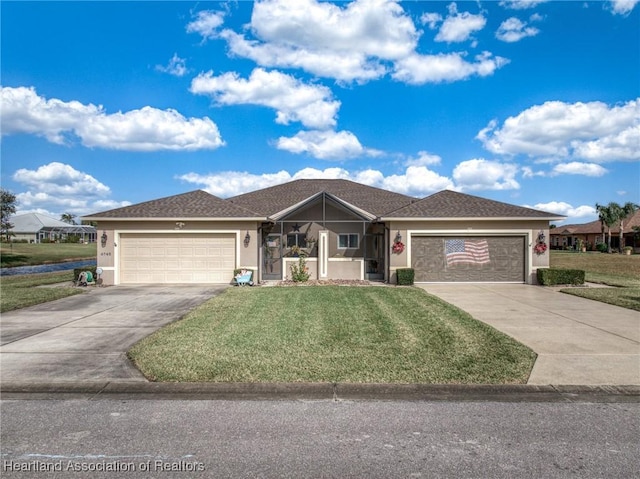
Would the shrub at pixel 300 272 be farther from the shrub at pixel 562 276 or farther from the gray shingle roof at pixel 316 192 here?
the shrub at pixel 562 276

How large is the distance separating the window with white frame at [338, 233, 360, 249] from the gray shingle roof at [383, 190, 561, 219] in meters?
2.30

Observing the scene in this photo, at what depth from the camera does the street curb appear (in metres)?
4.84

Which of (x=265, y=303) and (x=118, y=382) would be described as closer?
(x=118, y=382)

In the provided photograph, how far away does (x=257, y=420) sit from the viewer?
166 inches

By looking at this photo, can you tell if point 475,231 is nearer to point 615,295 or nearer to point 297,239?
point 615,295

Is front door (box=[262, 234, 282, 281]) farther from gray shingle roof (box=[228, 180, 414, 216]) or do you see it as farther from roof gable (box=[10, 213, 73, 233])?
roof gable (box=[10, 213, 73, 233])

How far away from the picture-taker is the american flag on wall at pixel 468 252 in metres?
17.1

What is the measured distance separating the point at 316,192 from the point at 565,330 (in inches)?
659

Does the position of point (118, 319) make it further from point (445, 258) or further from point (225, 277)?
point (445, 258)

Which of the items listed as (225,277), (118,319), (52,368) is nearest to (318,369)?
(52,368)

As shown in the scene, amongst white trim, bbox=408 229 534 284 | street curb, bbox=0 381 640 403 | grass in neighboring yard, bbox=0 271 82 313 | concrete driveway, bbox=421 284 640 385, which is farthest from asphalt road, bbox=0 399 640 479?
white trim, bbox=408 229 534 284

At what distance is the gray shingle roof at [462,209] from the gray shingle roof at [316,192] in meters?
2.52

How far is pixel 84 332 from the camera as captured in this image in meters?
8.00

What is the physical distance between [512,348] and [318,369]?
3.31m
